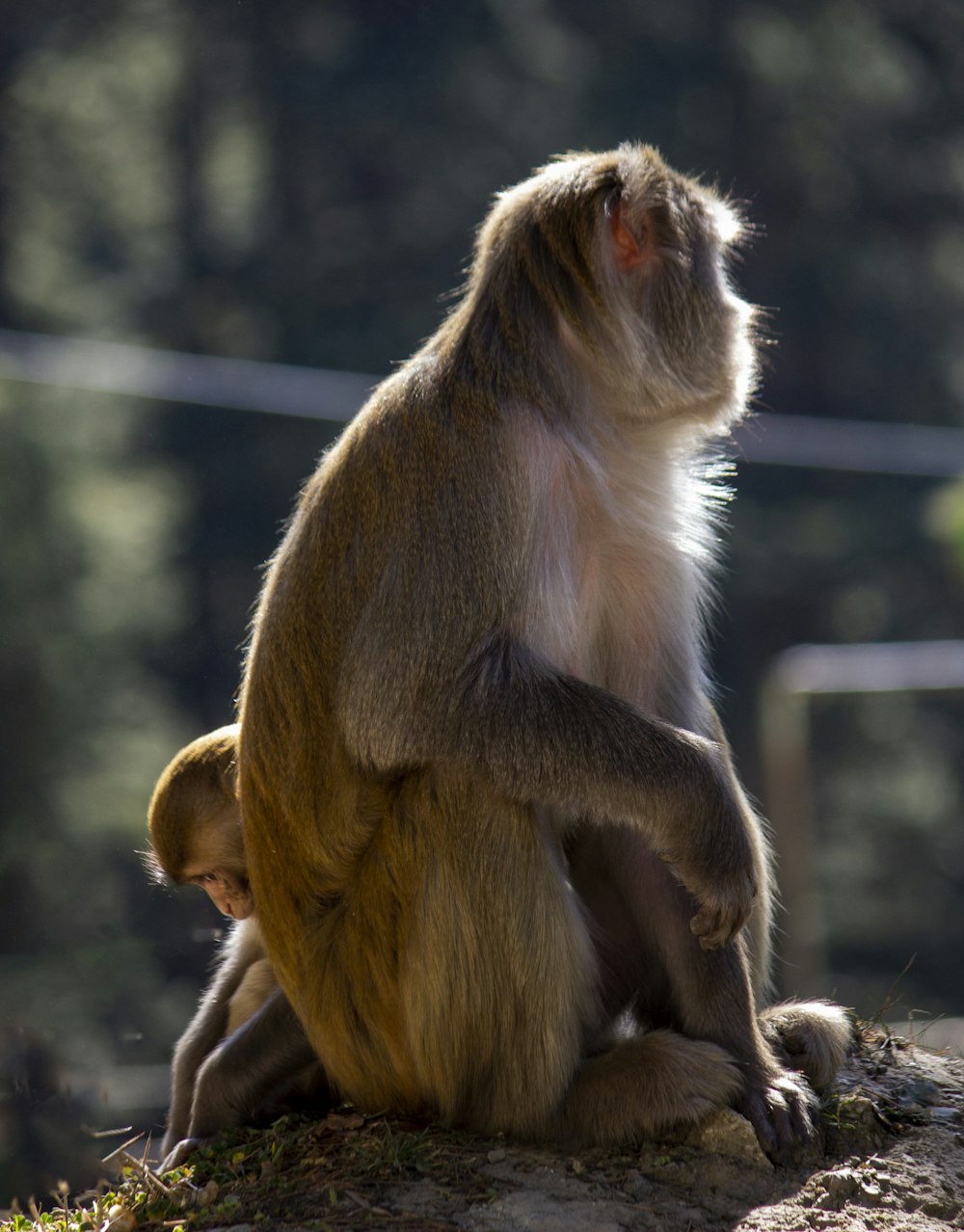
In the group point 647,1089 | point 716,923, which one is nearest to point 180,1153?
point 647,1089

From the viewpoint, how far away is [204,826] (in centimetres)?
446

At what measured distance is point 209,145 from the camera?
2342 centimetres

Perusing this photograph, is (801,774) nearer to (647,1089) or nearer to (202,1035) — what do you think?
(202,1035)

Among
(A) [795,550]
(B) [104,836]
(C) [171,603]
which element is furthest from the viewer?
(A) [795,550]

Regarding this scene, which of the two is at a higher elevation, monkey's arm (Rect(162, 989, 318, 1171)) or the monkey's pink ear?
the monkey's pink ear

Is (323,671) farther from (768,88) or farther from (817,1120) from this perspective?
(768,88)

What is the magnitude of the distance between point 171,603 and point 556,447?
10.5 metres

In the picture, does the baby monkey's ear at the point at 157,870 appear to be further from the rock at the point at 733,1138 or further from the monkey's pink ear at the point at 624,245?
the monkey's pink ear at the point at 624,245

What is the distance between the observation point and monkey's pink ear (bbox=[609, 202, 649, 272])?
13.5 feet

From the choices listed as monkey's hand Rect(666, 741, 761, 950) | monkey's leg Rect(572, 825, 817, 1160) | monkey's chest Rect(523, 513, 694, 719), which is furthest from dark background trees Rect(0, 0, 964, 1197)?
monkey's hand Rect(666, 741, 761, 950)

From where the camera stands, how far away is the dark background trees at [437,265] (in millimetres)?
14547

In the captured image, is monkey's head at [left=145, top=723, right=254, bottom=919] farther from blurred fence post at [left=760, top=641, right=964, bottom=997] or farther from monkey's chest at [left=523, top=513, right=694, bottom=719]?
blurred fence post at [left=760, top=641, right=964, bottom=997]

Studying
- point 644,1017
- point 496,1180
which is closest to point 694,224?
point 644,1017

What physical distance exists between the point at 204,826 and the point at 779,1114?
5.87 feet
